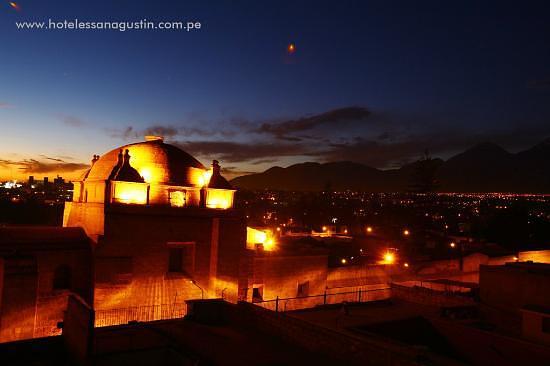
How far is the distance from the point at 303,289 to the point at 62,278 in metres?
11.6

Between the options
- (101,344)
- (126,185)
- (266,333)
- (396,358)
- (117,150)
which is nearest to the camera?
(396,358)

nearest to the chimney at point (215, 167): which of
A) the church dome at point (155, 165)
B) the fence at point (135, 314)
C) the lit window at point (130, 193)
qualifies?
the church dome at point (155, 165)

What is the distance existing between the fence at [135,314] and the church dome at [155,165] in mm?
5294

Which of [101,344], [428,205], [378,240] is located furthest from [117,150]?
[428,205]

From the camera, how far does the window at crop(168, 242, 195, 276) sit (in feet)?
63.9

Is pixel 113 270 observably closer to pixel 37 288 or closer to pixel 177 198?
pixel 37 288

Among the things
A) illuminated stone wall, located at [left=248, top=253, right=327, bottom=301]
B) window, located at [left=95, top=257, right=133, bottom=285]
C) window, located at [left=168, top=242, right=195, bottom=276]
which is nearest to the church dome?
window, located at [left=168, top=242, right=195, bottom=276]

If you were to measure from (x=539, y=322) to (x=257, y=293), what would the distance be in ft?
38.7

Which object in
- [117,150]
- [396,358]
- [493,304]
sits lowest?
[493,304]

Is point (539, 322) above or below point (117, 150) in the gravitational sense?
below

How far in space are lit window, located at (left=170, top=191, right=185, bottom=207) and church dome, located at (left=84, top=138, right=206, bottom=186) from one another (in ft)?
1.30

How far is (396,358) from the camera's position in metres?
8.88

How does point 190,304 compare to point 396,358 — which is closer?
point 396,358

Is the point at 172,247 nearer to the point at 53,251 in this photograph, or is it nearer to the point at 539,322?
the point at 53,251
